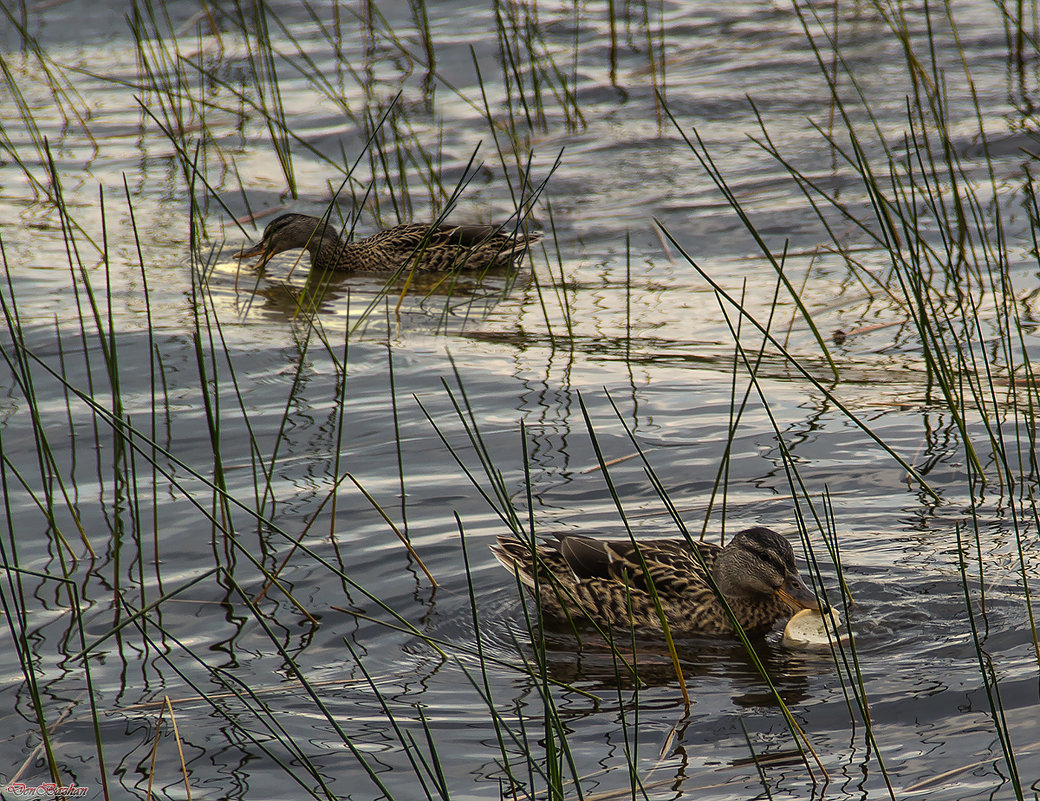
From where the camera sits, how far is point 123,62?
14.3 m

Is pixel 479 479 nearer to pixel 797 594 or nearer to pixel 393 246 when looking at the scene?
pixel 797 594

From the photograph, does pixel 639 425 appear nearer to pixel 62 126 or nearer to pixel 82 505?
pixel 82 505

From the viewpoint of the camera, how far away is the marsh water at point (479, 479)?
365 cm

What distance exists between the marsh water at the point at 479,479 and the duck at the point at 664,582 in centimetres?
15

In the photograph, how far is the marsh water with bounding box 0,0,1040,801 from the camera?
12.0ft

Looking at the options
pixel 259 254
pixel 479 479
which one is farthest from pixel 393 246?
pixel 479 479

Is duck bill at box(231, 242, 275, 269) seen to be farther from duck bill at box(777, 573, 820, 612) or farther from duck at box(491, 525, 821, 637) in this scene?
duck bill at box(777, 573, 820, 612)

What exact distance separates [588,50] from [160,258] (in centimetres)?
683
